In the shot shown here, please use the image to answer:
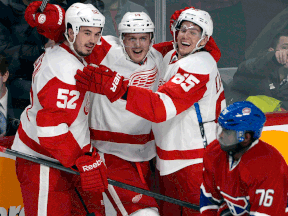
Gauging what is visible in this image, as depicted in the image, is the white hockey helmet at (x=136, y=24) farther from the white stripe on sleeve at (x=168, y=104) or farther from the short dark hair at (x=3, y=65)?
the short dark hair at (x=3, y=65)

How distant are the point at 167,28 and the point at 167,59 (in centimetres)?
64

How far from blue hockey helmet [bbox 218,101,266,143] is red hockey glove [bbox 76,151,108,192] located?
27.9 inches

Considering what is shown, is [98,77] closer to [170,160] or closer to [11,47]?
[170,160]

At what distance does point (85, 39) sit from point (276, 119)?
5.00ft

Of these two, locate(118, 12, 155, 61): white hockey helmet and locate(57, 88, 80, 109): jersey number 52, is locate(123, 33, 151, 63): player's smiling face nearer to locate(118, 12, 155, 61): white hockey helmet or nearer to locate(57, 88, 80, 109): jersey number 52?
locate(118, 12, 155, 61): white hockey helmet

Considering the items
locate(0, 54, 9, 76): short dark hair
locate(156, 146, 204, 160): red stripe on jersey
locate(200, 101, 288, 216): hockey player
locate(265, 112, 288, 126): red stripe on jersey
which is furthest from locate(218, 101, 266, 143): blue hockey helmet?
locate(0, 54, 9, 76): short dark hair

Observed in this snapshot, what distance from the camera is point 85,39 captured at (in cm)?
183

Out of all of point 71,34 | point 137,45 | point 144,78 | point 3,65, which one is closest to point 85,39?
point 71,34

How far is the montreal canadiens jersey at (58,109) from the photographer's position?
1.73 m

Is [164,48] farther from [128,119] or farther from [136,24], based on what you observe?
[128,119]

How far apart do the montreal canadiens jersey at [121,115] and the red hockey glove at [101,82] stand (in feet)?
1.03

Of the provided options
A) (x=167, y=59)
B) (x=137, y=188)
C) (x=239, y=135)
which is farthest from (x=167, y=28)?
(x=239, y=135)

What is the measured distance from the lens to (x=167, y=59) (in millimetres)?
2139

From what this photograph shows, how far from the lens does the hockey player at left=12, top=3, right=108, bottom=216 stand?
174 cm
